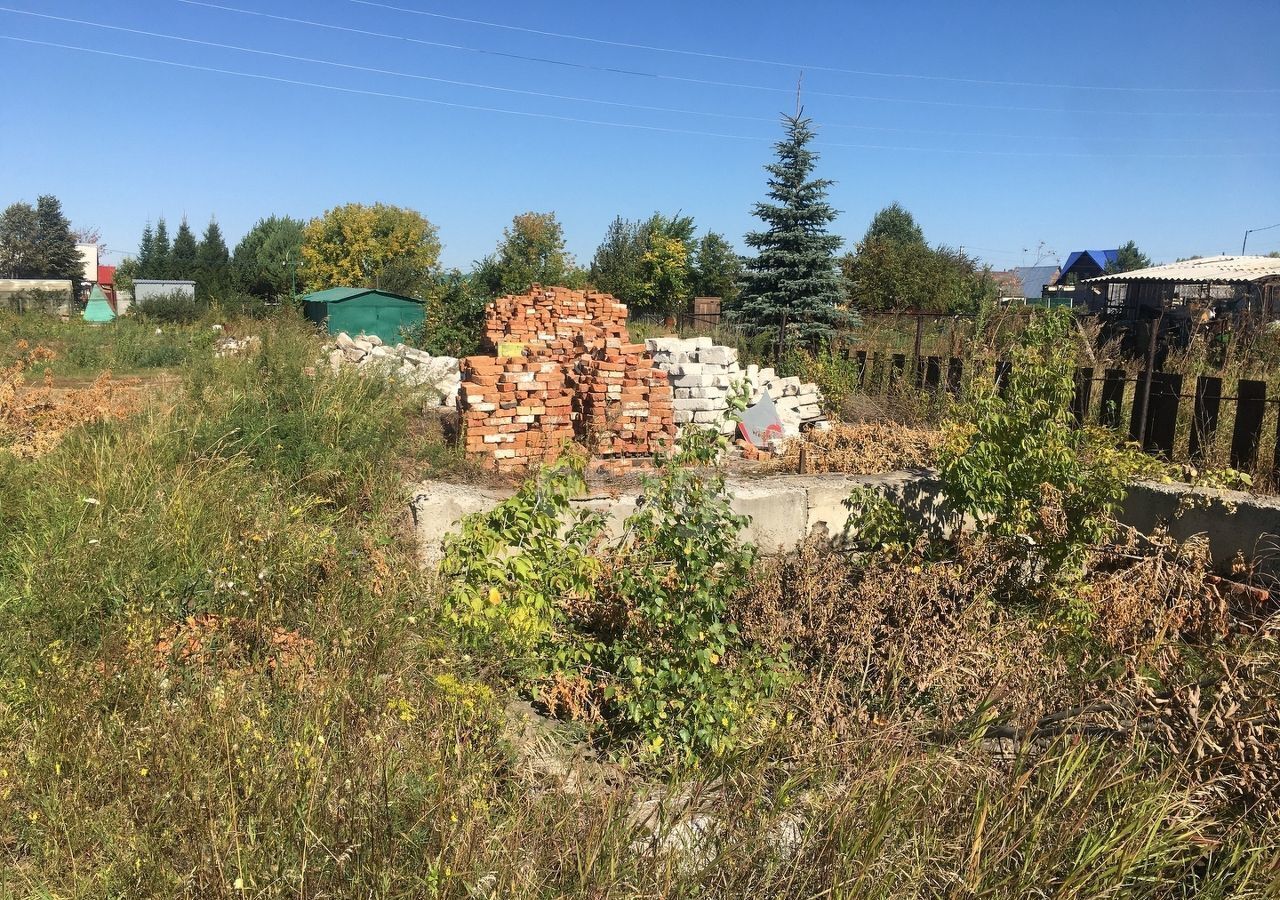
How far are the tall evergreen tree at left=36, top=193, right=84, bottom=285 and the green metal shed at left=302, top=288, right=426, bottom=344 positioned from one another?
4639 cm

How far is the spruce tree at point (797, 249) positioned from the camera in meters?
18.2

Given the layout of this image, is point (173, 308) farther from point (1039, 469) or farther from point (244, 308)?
point (1039, 469)

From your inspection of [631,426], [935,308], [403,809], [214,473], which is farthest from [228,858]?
[935,308]

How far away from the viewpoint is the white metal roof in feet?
83.3

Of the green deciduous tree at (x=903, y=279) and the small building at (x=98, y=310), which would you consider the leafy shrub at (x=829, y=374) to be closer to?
the green deciduous tree at (x=903, y=279)

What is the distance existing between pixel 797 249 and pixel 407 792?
56.2 ft

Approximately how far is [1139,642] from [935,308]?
1211 inches

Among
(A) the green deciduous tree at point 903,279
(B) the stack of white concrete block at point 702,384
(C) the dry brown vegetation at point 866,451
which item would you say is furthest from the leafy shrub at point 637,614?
(A) the green deciduous tree at point 903,279

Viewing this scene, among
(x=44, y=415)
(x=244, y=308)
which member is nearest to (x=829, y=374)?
(x=44, y=415)

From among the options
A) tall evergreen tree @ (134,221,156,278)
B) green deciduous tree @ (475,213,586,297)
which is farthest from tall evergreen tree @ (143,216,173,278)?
green deciduous tree @ (475,213,586,297)

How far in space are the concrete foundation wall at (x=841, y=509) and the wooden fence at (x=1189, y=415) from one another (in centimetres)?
78

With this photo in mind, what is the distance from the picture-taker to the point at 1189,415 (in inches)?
285

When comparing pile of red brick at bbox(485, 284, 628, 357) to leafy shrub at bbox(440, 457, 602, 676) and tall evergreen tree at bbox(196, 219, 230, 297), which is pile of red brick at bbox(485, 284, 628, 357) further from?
tall evergreen tree at bbox(196, 219, 230, 297)

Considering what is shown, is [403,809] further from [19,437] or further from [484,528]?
[19,437]
